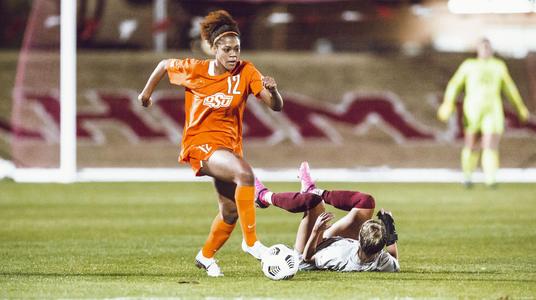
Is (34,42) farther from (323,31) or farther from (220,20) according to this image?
(220,20)

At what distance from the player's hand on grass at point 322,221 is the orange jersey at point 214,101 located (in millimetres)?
793

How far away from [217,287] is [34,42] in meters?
18.1

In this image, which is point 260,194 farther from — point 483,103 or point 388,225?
point 483,103

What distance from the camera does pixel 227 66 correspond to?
9.46 metres

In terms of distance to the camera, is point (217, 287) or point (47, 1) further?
point (47, 1)

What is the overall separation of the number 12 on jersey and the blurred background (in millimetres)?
15521

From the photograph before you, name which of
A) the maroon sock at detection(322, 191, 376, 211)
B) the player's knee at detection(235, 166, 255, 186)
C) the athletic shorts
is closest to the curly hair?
the player's knee at detection(235, 166, 255, 186)

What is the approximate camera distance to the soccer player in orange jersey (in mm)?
9352

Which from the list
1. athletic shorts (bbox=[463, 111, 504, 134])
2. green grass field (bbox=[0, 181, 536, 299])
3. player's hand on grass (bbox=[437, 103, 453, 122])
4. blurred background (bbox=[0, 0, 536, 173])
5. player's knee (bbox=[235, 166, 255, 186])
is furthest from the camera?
blurred background (bbox=[0, 0, 536, 173])

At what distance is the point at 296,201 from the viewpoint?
9625 mm

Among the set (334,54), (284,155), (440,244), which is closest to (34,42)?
(284,155)

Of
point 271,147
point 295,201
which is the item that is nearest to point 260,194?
point 295,201

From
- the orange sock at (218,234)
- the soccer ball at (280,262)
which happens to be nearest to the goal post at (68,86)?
the orange sock at (218,234)

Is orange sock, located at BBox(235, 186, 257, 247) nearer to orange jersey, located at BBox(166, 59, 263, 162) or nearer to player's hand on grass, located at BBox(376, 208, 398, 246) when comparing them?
orange jersey, located at BBox(166, 59, 263, 162)
